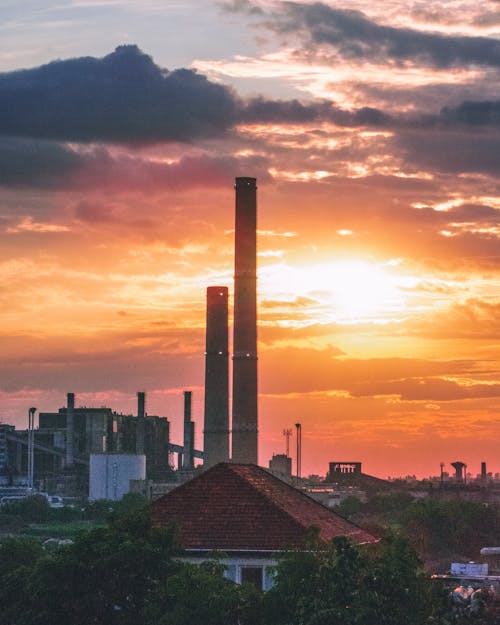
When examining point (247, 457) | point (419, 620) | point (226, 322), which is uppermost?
point (226, 322)

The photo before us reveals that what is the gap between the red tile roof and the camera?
40.6m

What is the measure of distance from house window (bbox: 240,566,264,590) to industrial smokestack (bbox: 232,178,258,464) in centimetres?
8517

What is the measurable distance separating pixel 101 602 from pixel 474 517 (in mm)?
82860

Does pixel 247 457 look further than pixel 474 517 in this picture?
Yes

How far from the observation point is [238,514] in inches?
1650

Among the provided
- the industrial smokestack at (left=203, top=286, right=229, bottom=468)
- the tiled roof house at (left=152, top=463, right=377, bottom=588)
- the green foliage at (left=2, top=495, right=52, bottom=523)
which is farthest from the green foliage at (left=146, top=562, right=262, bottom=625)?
the green foliage at (left=2, top=495, right=52, bottom=523)

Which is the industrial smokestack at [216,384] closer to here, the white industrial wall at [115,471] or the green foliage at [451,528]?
the green foliage at [451,528]

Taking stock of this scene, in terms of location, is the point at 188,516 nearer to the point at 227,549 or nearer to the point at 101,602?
the point at 227,549

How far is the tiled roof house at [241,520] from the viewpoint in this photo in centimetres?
4031

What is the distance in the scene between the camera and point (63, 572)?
35656mm

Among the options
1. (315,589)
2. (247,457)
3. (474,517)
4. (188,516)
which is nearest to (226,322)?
(247,457)

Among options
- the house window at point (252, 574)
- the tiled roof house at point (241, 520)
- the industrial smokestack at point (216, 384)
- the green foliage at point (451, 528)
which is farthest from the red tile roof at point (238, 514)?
the industrial smokestack at point (216, 384)

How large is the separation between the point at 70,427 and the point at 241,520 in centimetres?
15574

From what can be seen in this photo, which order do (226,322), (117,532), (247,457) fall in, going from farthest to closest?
(226,322), (247,457), (117,532)
